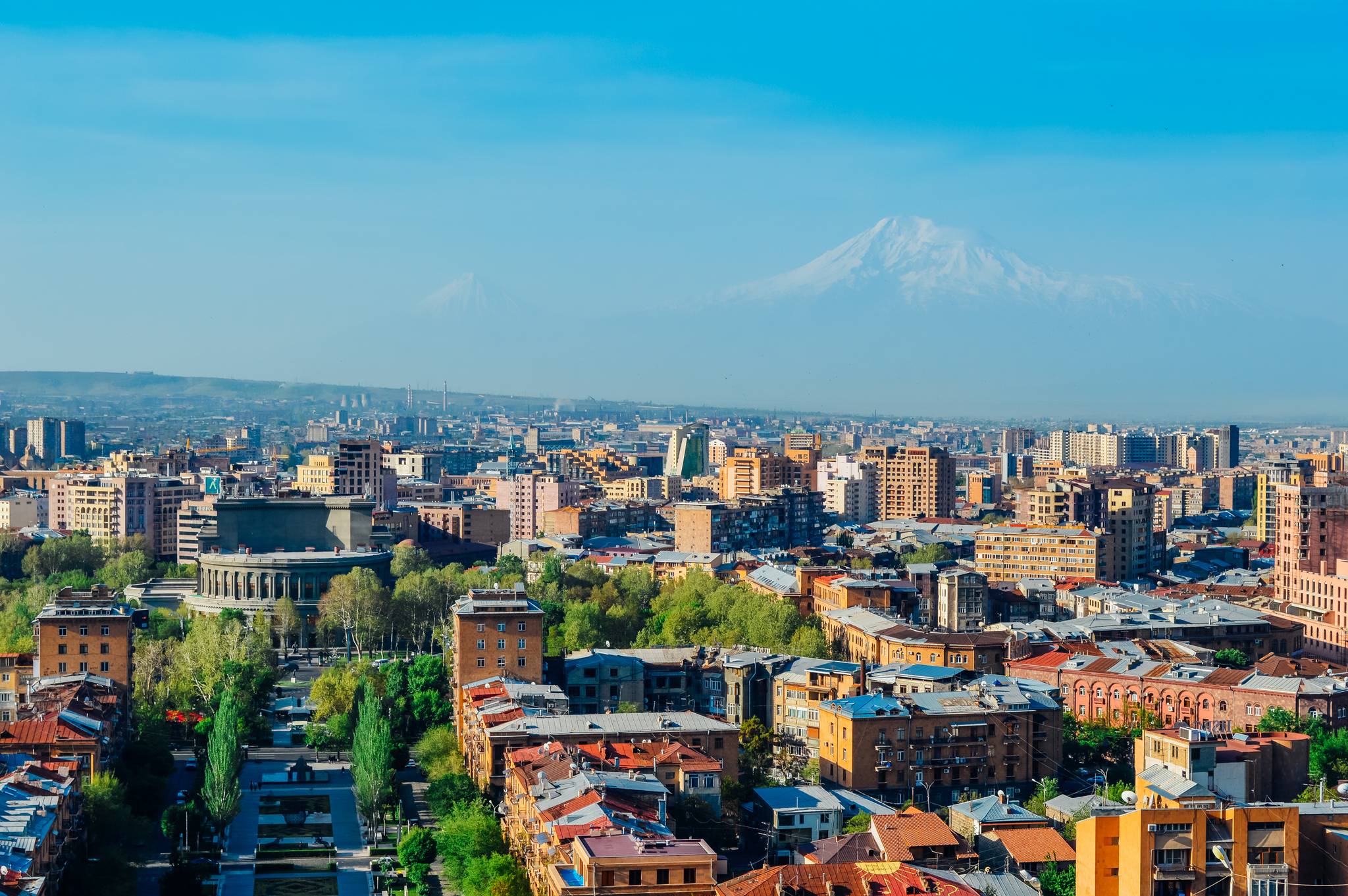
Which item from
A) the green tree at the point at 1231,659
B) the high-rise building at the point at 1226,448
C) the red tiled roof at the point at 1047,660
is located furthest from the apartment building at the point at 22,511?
the high-rise building at the point at 1226,448

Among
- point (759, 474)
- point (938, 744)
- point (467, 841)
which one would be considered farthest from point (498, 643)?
point (759, 474)

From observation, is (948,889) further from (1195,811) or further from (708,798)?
(708,798)

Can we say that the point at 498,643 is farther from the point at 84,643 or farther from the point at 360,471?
the point at 360,471

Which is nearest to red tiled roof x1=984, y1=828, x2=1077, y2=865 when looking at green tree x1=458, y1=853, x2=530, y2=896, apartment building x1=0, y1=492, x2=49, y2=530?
green tree x1=458, y1=853, x2=530, y2=896

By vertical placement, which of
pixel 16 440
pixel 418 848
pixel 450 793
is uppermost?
pixel 16 440

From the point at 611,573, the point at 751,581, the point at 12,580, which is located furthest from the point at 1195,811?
the point at 12,580
